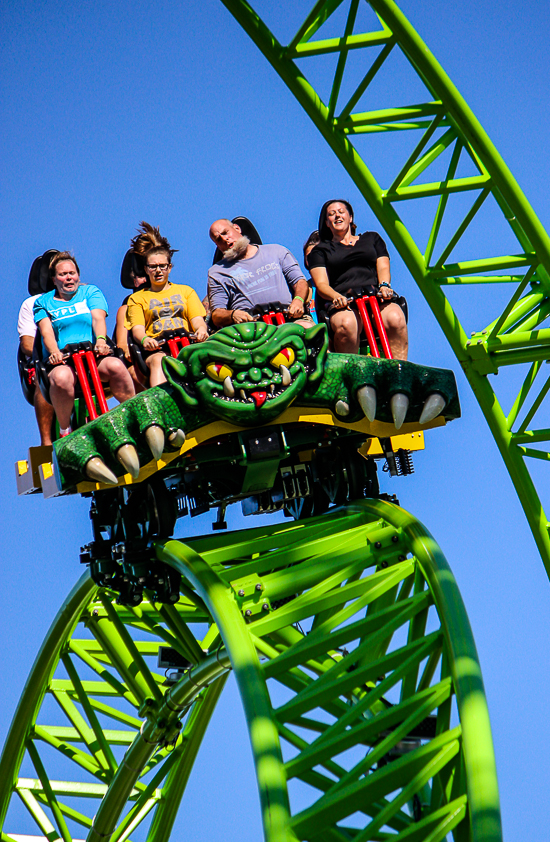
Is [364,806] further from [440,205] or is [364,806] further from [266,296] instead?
[440,205]

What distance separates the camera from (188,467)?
24.3ft

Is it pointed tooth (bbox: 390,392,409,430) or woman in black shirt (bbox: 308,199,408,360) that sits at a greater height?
woman in black shirt (bbox: 308,199,408,360)

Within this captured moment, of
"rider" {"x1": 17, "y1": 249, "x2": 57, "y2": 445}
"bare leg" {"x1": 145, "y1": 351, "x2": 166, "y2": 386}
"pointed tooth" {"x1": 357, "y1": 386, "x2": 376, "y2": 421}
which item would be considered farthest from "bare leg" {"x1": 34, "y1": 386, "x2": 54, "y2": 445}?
"pointed tooth" {"x1": 357, "y1": 386, "x2": 376, "y2": 421}

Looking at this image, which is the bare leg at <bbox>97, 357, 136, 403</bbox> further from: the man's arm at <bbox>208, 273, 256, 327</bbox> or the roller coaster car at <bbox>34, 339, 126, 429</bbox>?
the man's arm at <bbox>208, 273, 256, 327</bbox>

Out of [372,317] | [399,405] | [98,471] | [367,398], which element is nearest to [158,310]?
[372,317]

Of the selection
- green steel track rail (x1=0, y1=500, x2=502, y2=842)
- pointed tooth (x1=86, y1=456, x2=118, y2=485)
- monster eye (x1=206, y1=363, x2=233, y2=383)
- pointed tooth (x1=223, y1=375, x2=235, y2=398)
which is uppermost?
monster eye (x1=206, y1=363, x2=233, y2=383)

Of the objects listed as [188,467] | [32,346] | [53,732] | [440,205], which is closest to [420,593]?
[188,467]

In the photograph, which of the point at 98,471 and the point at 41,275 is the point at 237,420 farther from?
the point at 41,275

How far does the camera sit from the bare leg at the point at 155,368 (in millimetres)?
7430

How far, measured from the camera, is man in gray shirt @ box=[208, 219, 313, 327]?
7453 millimetres

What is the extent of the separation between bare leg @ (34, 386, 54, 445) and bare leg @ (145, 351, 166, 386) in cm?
88

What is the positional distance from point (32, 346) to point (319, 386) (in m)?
2.43

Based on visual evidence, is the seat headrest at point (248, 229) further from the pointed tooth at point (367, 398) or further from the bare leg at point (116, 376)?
the pointed tooth at point (367, 398)

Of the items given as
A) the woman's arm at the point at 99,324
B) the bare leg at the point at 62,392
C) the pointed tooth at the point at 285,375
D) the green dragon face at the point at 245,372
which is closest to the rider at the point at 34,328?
the bare leg at the point at 62,392
